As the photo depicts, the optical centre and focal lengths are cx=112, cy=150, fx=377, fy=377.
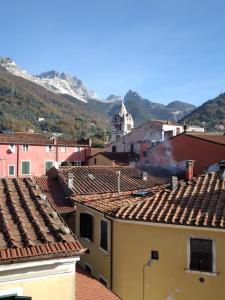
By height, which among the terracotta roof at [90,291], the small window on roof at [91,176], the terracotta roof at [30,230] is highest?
the terracotta roof at [30,230]

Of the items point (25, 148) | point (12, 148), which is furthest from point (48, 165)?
point (12, 148)

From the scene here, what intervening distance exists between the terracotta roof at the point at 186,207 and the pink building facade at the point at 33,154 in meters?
34.6

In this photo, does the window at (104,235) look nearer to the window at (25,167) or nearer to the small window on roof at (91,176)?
the small window on roof at (91,176)

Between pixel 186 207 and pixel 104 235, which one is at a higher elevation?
pixel 186 207

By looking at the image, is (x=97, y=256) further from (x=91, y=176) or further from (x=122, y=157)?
(x=122, y=157)

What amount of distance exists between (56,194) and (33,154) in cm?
2805

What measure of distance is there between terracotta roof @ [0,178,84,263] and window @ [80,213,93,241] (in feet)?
26.3

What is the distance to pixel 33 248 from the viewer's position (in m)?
6.11

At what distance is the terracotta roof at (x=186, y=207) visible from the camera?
1184 cm

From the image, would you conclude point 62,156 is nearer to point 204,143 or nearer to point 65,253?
A: point 204,143

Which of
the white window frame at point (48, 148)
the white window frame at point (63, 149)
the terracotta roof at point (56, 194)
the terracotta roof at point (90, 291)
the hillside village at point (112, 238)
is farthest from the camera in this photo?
the white window frame at point (63, 149)

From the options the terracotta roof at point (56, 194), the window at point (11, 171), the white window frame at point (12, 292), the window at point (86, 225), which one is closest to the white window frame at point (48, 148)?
the window at point (11, 171)

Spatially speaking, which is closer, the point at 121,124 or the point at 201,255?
the point at 201,255

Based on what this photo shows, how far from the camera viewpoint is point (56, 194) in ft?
75.3
